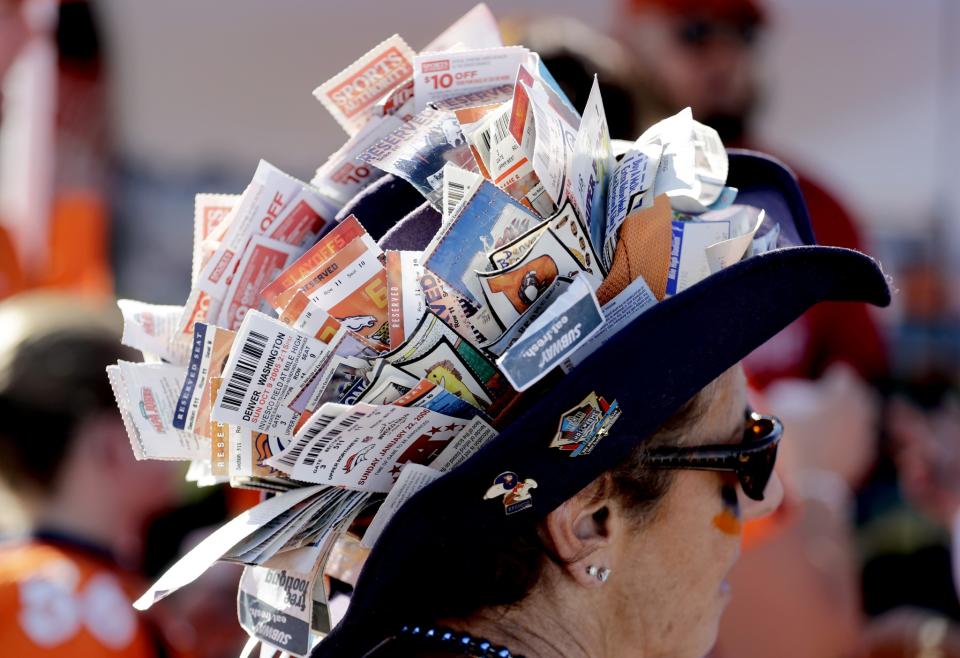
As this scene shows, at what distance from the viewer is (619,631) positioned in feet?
5.70

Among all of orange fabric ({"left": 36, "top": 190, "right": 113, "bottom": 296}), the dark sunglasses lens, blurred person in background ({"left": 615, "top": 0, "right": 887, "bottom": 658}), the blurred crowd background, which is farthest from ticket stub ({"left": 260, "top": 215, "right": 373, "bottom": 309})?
orange fabric ({"left": 36, "top": 190, "right": 113, "bottom": 296})

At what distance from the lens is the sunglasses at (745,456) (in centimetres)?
168

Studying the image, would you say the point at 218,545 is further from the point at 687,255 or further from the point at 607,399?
the point at 687,255

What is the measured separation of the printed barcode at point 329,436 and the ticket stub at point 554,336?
20 centimetres

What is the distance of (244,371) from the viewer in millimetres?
1521

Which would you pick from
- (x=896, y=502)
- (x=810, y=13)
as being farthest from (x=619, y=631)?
(x=810, y=13)

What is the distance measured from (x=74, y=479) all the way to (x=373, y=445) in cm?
174

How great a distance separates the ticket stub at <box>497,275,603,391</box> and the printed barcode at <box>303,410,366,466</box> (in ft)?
0.67

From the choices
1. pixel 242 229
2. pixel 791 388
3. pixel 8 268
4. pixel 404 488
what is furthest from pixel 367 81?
pixel 8 268

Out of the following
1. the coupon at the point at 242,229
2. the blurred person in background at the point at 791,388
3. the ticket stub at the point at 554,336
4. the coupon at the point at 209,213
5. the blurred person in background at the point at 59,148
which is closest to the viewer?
the ticket stub at the point at 554,336

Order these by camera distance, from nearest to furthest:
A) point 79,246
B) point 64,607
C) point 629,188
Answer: point 629,188
point 64,607
point 79,246

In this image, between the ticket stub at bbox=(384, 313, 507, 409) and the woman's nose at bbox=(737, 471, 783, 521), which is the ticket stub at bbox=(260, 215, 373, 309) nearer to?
the ticket stub at bbox=(384, 313, 507, 409)

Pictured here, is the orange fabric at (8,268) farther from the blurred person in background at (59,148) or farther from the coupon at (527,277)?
the coupon at (527,277)

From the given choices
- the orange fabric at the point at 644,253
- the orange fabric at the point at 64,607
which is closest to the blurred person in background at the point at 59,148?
the orange fabric at the point at 64,607
